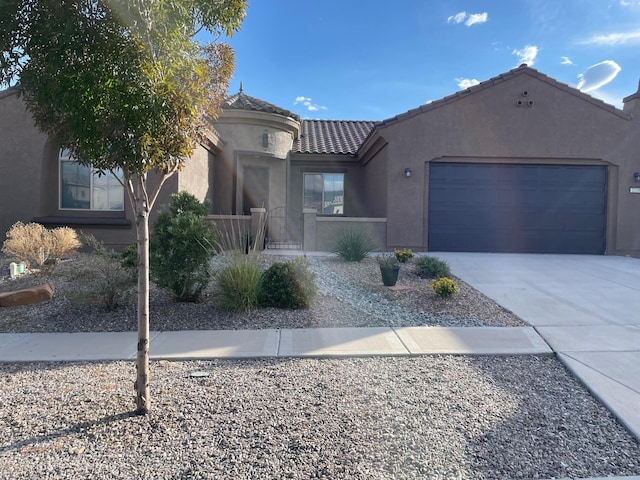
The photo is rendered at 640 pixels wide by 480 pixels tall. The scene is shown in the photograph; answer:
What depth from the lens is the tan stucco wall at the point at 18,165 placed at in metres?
11.6

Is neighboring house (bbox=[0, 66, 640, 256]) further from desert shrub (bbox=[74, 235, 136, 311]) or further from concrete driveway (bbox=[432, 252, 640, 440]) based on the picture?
desert shrub (bbox=[74, 235, 136, 311])

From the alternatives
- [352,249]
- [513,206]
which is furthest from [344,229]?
[513,206]

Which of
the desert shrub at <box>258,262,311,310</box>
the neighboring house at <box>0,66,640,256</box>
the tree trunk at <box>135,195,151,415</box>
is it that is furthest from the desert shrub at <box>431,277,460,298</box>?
the neighboring house at <box>0,66,640,256</box>

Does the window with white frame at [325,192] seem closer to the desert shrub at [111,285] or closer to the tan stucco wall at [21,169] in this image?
the tan stucco wall at [21,169]

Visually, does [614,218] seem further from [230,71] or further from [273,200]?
[230,71]

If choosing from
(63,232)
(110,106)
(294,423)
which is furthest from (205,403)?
(63,232)

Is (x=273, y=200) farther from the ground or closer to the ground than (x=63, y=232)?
farther from the ground

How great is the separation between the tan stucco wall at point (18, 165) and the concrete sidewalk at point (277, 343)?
23.3ft

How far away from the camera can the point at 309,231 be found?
1328 centimetres

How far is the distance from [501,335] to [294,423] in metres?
3.69

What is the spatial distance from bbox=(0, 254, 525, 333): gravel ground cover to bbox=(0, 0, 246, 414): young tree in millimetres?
3672

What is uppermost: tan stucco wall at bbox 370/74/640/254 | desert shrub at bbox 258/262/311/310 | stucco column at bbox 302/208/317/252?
tan stucco wall at bbox 370/74/640/254

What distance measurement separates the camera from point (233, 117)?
14.6 metres

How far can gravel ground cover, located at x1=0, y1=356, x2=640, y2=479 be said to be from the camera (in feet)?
9.94
